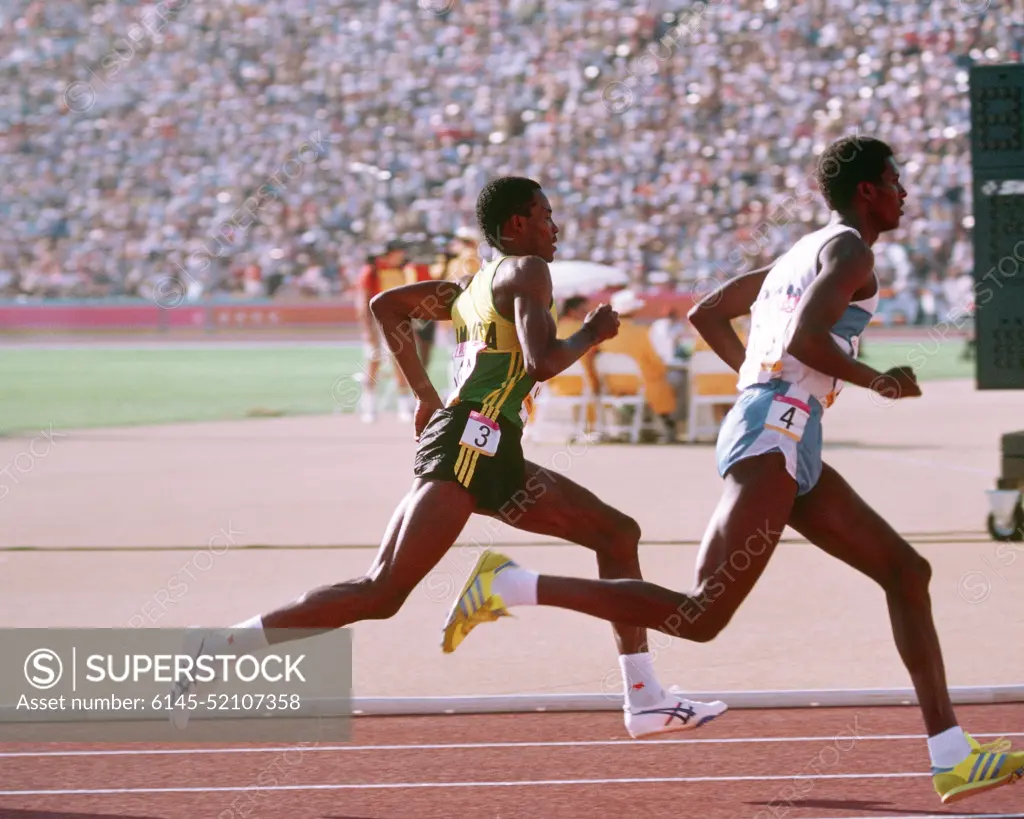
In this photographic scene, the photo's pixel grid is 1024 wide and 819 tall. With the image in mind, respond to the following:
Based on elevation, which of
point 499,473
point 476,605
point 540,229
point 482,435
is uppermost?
point 540,229

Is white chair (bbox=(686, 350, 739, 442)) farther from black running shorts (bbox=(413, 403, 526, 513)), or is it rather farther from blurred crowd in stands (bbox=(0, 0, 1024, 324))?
blurred crowd in stands (bbox=(0, 0, 1024, 324))

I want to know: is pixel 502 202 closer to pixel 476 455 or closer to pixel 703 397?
pixel 476 455

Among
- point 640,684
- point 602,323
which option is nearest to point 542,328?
point 602,323

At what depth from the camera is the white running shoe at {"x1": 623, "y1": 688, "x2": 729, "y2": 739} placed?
5.25 meters

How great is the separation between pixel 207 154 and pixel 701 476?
3359cm

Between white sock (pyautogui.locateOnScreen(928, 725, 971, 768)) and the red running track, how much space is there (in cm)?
14

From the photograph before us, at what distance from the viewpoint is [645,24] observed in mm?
44531

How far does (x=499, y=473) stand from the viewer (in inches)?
201

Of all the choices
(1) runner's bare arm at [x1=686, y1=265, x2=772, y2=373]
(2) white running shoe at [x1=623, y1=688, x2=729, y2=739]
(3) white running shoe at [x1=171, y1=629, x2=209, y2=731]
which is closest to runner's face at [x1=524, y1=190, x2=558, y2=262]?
(1) runner's bare arm at [x1=686, y1=265, x2=772, y2=373]

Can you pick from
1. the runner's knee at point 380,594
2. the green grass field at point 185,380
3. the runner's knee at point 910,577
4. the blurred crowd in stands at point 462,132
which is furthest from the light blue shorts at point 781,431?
the blurred crowd in stands at point 462,132

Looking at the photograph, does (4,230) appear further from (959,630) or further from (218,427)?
(959,630)

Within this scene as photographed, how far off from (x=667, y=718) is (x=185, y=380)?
23886 millimetres

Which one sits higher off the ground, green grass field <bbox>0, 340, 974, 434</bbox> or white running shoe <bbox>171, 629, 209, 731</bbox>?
green grass field <bbox>0, 340, 974, 434</bbox>

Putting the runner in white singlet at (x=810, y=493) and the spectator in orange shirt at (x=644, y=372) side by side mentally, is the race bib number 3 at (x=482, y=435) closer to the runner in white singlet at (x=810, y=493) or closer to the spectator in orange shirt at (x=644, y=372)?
the runner in white singlet at (x=810, y=493)
